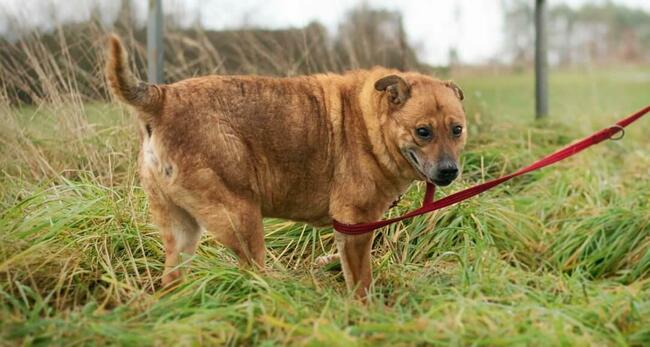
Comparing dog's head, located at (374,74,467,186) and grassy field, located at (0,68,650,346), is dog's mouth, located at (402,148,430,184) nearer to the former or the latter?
dog's head, located at (374,74,467,186)

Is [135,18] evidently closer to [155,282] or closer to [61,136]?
[61,136]

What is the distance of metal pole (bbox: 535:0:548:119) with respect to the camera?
818 cm

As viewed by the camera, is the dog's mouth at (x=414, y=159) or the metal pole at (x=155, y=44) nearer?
the dog's mouth at (x=414, y=159)

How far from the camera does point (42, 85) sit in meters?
5.42

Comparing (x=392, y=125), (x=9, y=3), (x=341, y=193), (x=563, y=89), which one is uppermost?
(x=9, y=3)

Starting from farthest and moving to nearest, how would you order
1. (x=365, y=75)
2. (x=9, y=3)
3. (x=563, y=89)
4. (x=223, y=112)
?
(x=563, y=89) < (x=9, y=3) < (x=365, y=75) < (x=223, y=112)

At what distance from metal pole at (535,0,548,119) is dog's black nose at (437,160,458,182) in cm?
465

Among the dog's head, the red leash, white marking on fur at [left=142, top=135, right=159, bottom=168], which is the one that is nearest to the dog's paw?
the red leash

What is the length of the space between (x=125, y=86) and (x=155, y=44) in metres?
2.59

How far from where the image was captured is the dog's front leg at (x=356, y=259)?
4.07 m

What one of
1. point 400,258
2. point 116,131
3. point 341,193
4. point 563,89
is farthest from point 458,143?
point 563,89

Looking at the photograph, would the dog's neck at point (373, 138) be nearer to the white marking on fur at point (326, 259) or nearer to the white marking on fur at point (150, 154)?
the white marking on fur at point (326, 259)

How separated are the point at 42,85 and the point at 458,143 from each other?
321cm

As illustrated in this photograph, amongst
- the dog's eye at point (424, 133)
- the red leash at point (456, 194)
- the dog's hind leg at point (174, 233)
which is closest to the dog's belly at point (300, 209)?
the red leash at point (456, 194)
